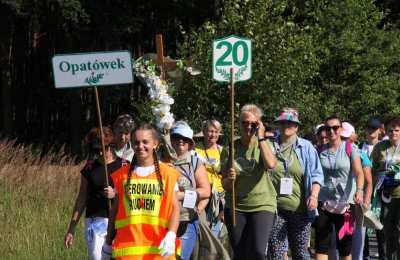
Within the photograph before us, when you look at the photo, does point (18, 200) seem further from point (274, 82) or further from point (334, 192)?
point (274, 82)

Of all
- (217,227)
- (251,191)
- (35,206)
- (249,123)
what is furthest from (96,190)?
(35,206)

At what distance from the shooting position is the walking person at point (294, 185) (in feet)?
28.6

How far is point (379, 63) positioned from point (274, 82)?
6.59 metres

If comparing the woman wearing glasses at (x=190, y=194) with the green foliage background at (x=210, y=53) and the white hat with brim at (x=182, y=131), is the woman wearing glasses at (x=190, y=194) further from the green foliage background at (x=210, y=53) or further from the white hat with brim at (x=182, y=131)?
the green foliage background at (x=210, y=53)

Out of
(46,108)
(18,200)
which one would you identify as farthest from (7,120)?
(18,200)

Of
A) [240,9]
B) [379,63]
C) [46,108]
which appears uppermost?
[240,9]

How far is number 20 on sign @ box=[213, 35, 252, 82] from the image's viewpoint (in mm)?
9227

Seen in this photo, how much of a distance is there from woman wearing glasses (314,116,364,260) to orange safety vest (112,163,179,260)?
3.53 m

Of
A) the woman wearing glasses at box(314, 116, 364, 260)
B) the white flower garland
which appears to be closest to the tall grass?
the white flower garland

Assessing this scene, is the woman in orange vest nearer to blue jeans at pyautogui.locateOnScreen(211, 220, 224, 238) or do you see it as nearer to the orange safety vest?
the orange safety vest

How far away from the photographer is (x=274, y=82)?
18438 millimetres

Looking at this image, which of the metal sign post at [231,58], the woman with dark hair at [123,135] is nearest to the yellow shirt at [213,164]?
the metal sign post at [231,58]

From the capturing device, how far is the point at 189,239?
25.6 feet

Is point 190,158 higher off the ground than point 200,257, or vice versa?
point 190,158
